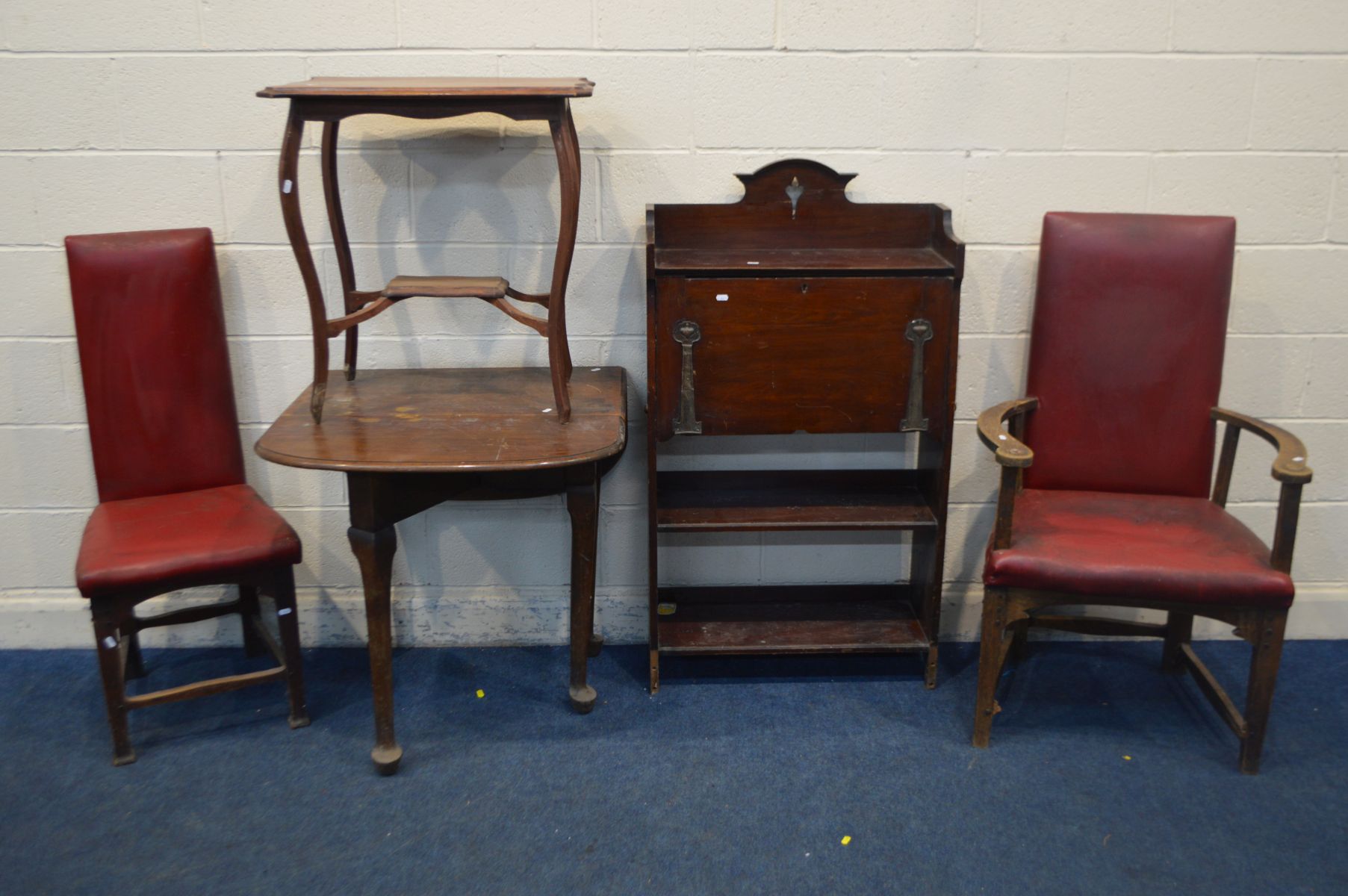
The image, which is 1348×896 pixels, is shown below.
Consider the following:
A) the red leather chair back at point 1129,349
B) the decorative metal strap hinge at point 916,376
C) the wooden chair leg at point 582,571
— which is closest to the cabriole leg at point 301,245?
the wooden chair leg at point 582,571

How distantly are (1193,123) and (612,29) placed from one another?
4.48 feet

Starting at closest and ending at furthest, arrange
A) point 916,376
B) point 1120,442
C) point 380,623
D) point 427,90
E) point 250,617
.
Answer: point 427,90 → point 380,623 → point 916,376 → point 1120,442 → point 250,617

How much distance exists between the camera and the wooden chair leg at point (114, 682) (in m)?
2.44

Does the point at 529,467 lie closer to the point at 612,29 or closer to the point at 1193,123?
the point at 612,29

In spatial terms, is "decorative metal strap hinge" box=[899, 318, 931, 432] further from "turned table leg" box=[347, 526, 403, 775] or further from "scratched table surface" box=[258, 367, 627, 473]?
"turned table leg" box=[347, 526, 403, 775]

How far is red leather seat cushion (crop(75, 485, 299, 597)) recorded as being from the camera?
2.40 metres

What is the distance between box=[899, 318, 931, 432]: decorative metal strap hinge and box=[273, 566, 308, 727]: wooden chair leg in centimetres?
141

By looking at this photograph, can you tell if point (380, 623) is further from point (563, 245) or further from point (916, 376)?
point (916, 376)

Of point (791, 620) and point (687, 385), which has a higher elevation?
point (687, 385)

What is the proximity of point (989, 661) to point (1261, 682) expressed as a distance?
0.55 meters

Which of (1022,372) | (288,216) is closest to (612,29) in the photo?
(288,216)

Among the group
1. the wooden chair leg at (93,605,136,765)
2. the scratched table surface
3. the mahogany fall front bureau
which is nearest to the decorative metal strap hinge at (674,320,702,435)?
the mahogany fall front bureau

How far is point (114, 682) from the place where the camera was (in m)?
2.49

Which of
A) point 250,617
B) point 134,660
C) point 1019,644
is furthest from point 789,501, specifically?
point 134,660
